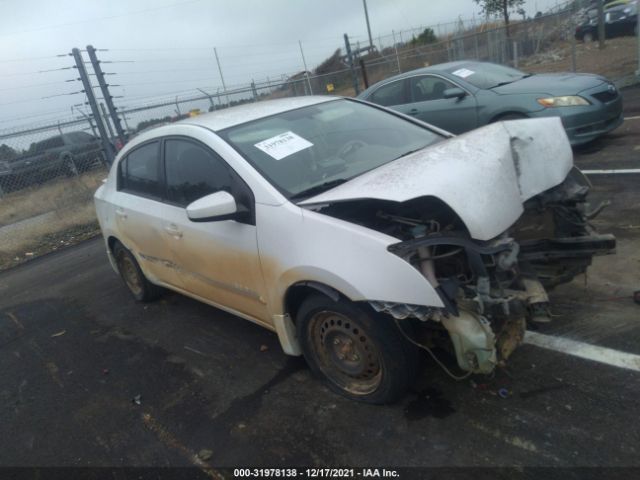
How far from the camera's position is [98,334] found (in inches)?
184

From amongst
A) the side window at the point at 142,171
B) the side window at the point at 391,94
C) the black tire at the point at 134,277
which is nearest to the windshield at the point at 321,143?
the side window at the point at 142,171

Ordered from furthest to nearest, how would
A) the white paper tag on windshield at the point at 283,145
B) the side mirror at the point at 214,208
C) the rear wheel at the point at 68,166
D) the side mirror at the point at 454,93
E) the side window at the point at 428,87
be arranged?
1. the rear wheel at the point at 68,166
2. the side window at the point at 428,87
3. the side mirror at the point at 454,93
4. the white paper tag on windshield at the point at 283,145
5. the side mirror at the point at 214,208

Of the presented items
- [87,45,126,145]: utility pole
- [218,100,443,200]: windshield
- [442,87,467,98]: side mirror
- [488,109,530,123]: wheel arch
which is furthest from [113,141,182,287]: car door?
[87,45,126,145]: utility pole

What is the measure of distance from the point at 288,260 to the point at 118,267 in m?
3.18

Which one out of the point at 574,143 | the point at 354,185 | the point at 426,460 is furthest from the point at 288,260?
the point at 574,143

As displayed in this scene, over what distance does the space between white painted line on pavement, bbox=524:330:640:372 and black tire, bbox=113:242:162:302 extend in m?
3.53

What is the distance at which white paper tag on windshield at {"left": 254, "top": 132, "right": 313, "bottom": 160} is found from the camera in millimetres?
3199

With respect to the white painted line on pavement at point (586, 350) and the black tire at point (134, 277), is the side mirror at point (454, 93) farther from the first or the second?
the black tire at point (134, 277)

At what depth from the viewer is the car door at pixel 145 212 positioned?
399cm

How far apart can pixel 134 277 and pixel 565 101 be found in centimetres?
584

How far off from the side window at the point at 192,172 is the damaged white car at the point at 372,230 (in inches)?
0.6

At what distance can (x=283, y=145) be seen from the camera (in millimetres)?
3268

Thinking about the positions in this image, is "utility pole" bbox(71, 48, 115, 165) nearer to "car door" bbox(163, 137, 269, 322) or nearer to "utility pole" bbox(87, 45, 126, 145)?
"utility pole" bbox(87, 45, 126, 145)

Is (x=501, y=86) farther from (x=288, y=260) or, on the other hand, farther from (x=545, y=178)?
(x=288, y=260)
